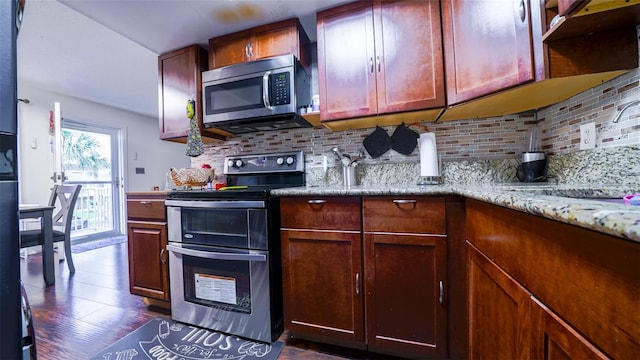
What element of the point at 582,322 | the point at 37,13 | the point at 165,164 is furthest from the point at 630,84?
the point at 165,164

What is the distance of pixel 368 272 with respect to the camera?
1.26m

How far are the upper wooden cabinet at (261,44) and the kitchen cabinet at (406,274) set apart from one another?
1.23 m

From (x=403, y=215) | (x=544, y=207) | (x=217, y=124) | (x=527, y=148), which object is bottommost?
(x=403, y=215)

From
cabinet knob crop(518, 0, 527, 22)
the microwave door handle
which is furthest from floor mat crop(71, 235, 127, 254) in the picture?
cabinet knob crop(518, 0, 527, 22)

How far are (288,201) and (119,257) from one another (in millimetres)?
3039

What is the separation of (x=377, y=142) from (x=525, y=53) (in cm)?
90

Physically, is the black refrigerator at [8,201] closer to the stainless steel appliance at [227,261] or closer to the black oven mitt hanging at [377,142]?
the stainless steel appliance at [227,261]

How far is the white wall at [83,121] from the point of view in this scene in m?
3.24

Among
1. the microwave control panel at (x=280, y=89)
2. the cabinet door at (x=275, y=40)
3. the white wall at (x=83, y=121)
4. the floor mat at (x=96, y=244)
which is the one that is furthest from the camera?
the floor mat at (x=96, y=244)

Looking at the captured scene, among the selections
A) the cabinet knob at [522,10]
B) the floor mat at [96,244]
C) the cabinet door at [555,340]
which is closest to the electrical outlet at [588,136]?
the cabinet knob at [522,10]

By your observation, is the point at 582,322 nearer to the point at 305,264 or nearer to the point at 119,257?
the point at 305,264

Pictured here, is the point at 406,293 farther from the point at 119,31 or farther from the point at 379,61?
the point at 119,31

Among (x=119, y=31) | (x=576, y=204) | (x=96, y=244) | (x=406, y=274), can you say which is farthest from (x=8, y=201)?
(x=96, y=244)

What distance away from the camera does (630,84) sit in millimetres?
932
